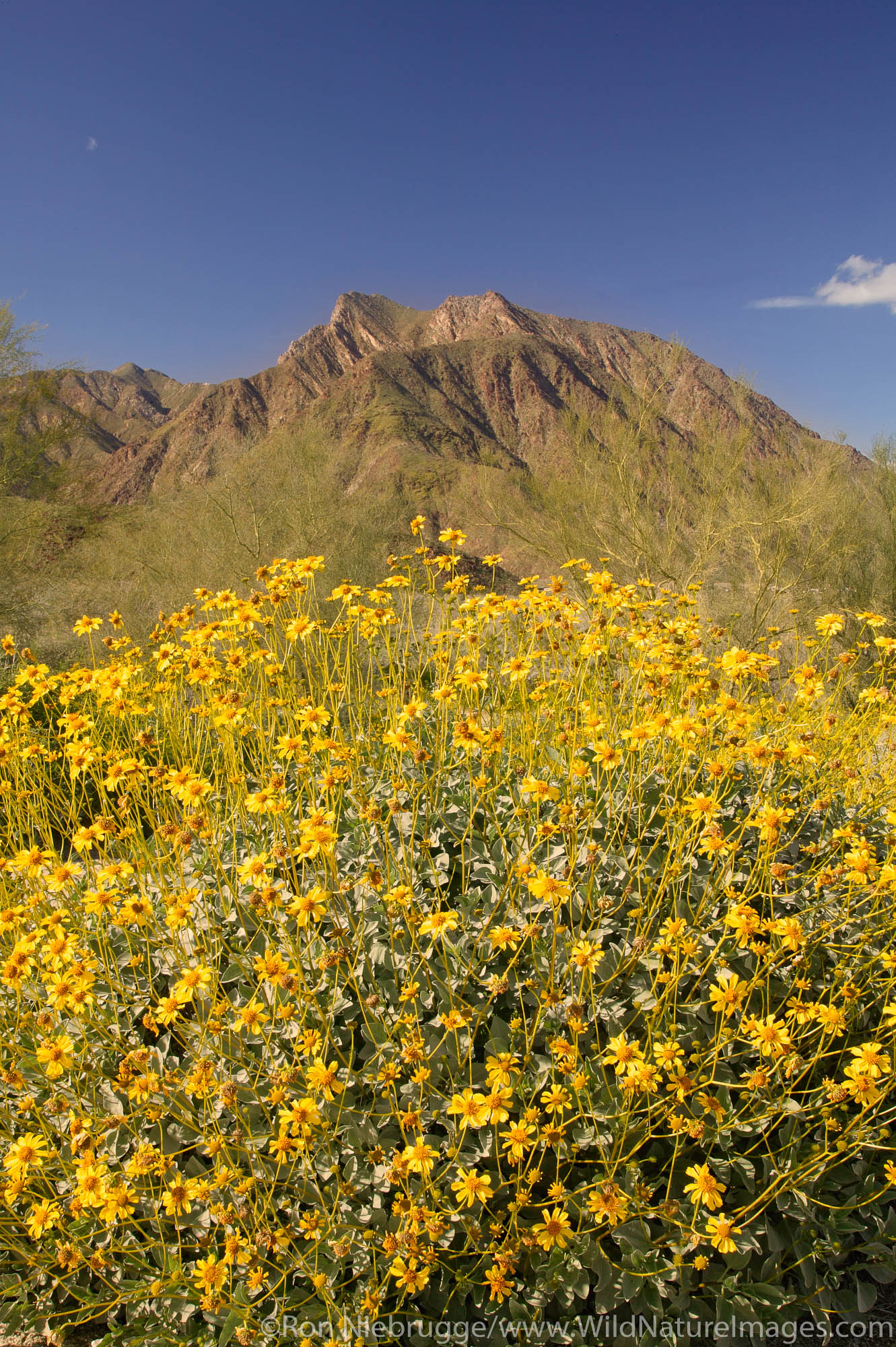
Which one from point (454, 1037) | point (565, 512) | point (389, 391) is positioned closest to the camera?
point (454, 1037)

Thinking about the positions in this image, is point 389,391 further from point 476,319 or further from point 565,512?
point 565,512

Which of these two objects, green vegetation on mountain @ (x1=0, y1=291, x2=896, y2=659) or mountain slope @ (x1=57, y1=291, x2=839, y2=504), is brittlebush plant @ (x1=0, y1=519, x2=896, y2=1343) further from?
mountain slope @ (x1=57, y1=291, x2=839, y2=504)

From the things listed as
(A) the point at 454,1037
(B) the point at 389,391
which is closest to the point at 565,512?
(A) the point at 454,1037

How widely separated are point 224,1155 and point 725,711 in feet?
6.26

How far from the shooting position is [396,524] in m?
19.4

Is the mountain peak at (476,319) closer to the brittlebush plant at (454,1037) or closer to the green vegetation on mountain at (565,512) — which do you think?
the green vegetation on mountain at (565,512)

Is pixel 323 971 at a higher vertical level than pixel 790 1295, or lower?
higher

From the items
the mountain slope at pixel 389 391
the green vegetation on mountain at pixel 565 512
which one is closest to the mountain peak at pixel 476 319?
the mountain slope at pixel 389 391

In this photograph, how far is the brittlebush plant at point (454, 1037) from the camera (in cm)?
146

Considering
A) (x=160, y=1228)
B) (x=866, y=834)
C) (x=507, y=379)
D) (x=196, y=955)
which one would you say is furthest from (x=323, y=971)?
(x=507, y=379)

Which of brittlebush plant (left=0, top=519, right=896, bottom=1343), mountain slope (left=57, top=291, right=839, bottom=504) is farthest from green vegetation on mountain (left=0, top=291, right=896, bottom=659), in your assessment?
mountain slope (left=57, top=291, right=839, bottom=504)

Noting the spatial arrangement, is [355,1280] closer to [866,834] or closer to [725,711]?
[725,711]

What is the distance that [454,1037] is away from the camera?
1835 millimetres

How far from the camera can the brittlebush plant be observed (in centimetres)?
146
